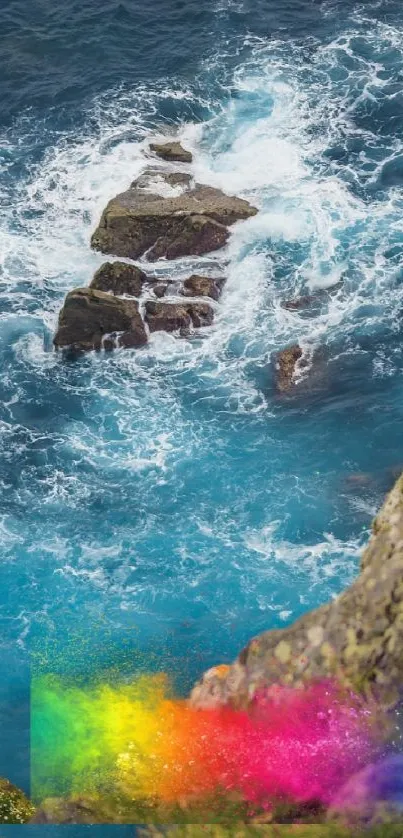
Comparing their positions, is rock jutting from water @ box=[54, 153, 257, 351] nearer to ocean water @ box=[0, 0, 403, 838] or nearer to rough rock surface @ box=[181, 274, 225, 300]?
rough rock surface @ box=[181, 274, 225, 300]

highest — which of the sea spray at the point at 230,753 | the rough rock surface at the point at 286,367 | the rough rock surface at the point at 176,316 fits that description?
the rough rock surface at the point at 176,316

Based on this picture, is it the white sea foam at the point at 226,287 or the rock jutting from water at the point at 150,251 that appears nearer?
the white sea foam at the point at 226,287

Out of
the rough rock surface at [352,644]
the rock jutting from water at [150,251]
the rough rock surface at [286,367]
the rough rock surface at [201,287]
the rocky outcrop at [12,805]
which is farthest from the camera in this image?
the rough rock surface at [201,287]

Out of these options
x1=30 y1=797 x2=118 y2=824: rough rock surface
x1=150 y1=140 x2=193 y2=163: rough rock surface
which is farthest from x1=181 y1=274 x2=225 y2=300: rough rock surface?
x1=30 y1=797 x2=118 y2=824: rough rock surface

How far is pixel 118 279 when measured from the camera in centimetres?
6228

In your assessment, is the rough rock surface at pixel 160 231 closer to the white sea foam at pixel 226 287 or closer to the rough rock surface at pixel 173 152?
the white sea foam at pixel 226 287

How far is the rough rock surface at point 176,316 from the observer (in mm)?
61375

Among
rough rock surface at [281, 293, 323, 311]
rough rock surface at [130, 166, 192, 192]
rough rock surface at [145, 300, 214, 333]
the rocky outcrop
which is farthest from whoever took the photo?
rough rock surface at [130, 166, 192, 192]

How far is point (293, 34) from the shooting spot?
286 feet

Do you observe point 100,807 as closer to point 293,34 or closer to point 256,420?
point 256,420

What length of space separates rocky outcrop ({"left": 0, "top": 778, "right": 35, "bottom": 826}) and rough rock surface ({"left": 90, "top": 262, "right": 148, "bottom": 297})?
3633 cm

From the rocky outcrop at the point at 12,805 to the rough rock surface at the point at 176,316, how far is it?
34.6 meters

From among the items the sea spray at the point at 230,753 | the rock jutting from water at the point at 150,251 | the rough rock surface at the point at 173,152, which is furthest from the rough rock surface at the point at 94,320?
the sea spray at the point at 230,753

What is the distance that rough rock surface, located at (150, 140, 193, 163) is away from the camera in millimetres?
74375
